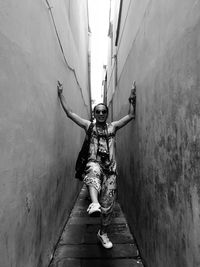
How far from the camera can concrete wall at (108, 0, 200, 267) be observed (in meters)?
1.29

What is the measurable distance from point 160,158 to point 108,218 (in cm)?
147

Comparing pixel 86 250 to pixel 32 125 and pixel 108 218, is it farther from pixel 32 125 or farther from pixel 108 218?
pixel 32 125

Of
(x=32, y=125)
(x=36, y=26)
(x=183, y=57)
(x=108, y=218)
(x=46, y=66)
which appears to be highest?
(x=36, y=26)

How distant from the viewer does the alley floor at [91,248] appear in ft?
8.16

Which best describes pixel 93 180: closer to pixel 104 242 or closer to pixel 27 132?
pixel 104 242

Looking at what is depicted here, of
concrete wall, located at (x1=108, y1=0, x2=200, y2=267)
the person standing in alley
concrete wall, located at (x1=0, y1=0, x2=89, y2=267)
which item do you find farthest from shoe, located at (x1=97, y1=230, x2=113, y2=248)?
concrete wall, located at (x1=0, y1=0, x2=89, y2=267)

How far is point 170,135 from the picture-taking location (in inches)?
66.5

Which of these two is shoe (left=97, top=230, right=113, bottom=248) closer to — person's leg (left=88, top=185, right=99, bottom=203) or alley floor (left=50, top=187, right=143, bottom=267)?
alley floor (left=50, top=187, right=143, bottom=267)

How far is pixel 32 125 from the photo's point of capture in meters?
1.85

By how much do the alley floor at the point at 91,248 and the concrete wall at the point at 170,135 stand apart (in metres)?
0.27

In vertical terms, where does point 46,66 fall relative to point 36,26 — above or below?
below

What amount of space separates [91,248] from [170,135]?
79.9 inches

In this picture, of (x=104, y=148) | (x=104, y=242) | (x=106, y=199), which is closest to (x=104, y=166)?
(x=104, y=148)

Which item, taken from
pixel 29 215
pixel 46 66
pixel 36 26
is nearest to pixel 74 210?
pixel 29 215
